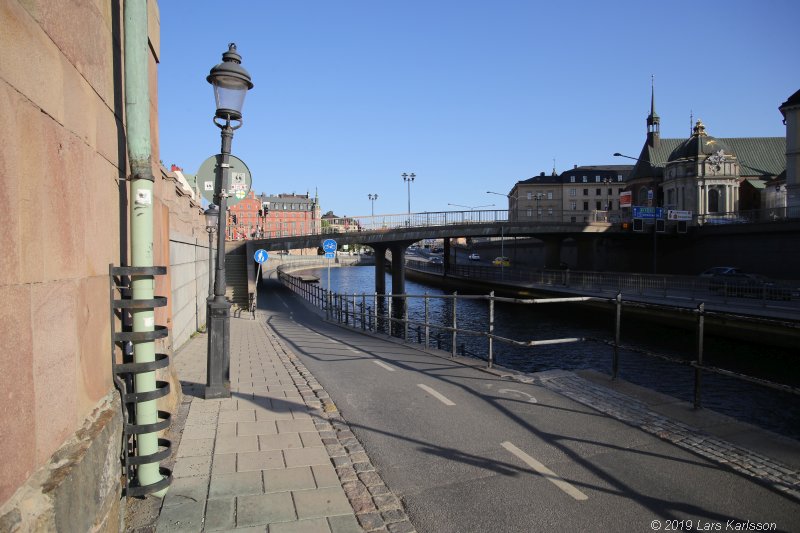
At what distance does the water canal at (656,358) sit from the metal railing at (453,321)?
46 centimetres

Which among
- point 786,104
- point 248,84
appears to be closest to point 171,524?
point 248,84

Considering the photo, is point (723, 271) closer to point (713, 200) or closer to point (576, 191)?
point (713, 200)

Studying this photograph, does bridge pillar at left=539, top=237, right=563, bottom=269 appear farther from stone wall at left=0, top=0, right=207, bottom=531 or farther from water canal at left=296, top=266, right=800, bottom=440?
stone wall at left=0, top=0, right=207, bottom=531

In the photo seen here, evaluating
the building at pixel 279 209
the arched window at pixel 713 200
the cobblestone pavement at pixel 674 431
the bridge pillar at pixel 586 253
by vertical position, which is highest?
the building at pixel 279 209

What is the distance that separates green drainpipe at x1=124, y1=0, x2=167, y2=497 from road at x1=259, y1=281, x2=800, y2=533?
189 cm

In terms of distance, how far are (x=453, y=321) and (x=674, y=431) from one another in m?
4.99

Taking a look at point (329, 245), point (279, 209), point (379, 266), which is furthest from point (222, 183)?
point (279, 209)

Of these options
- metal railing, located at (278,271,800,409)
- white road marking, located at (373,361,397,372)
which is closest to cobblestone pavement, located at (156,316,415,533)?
white road marking, located at (373,361,397,372)

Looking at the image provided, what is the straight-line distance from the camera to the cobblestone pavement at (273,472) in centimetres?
372

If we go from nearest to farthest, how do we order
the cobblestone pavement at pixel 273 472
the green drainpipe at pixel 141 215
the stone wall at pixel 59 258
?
the stone wall at pixel 59 258, the cobblestone pavement at pixel 273 472, the green drainpipe at pixel 141 215

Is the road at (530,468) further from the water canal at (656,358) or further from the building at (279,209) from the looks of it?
the building at (279,209)

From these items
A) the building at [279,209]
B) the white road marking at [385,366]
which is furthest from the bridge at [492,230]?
the building at [279,209]

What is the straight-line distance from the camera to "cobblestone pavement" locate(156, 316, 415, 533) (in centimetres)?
372

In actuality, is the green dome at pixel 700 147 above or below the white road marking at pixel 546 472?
above
